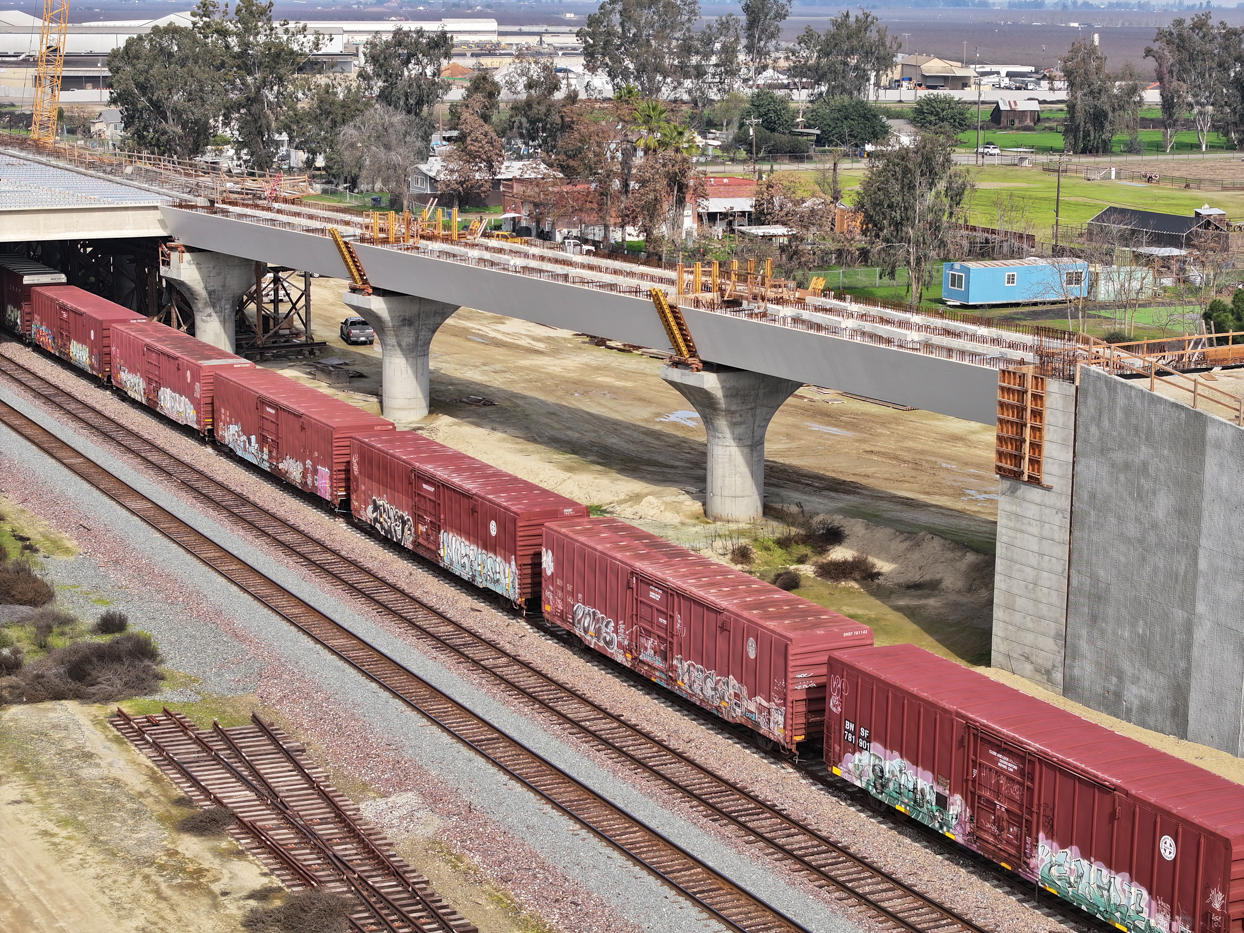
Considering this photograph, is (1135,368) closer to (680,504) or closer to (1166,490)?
(1166,490)

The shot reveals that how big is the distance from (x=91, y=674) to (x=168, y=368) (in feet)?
86.8

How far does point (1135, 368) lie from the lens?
3400 cm

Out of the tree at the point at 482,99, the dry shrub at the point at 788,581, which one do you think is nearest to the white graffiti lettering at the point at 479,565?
the dry shrub at the point at 788,581

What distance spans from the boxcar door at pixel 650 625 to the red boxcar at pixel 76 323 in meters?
39.6

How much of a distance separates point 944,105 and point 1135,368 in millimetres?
162087

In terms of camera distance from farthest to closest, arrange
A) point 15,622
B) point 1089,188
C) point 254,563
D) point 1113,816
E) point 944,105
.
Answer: point 944,105 < point 1089,188 < point 254,563 < point 15,622 < point 1113,816

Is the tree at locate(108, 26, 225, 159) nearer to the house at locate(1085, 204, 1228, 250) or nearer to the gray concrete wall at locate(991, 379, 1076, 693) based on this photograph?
the house at locate(1085, 204, 1228, 250)

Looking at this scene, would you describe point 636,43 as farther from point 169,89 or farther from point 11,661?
point 11,661

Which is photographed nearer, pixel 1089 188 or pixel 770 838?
pixel 770 838

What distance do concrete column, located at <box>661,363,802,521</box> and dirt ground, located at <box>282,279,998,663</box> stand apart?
3.12 ft

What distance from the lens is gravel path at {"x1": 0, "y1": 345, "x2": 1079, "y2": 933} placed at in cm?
2583

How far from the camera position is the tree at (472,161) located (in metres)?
128

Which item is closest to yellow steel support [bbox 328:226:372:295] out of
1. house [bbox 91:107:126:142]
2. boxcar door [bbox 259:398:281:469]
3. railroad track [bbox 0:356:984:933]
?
boxcar door [bbox 259:398:281:469]

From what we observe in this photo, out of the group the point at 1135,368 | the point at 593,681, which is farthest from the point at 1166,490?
the point at 593,681
